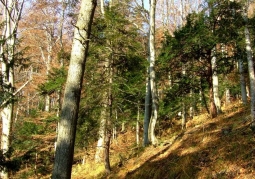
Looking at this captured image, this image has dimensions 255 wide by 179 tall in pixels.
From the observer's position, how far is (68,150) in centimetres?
400

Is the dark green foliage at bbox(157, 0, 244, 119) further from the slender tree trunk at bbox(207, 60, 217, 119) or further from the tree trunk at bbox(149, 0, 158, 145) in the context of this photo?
the tree trunk at bbox(149, 0, 158, 145)

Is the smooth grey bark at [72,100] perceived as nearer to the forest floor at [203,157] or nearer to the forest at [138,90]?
the forest at [138,90]

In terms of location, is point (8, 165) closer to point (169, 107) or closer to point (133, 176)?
point (133, 176)

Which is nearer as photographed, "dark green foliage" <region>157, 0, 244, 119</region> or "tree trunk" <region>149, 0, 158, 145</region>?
"tree trunk" <region>149, 0, 158, 145</region>

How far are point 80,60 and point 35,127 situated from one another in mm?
13357

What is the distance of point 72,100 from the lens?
4234 millimetres

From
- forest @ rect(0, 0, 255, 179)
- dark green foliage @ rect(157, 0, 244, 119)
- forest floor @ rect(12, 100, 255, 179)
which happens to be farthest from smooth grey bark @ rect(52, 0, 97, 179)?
dark green foliage @ rect(157, 0, 244, 119)

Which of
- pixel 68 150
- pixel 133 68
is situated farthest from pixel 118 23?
pixel 68 150

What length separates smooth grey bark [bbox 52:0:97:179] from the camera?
3.95 m

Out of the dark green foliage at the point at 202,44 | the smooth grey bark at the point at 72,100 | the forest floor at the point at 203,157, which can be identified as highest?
the dark green foliage at the point at 202,44

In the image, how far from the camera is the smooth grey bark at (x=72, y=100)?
12.9ft

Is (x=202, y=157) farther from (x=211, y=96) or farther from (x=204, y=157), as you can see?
(x=211, y=96)

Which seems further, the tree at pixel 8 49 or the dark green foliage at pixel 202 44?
the dark green foliage at pixel 202 44

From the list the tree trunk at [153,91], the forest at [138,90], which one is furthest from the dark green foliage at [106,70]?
the tree trunk at [153,91]
